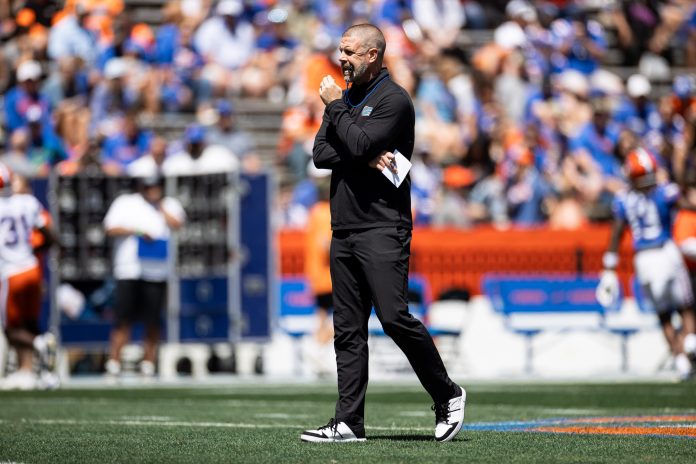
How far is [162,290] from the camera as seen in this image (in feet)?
59.0

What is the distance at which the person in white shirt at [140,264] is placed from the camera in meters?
17.6

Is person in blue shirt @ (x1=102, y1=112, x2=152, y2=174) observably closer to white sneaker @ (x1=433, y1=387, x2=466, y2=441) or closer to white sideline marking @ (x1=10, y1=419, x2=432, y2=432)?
white sideline marking @ (x1=10, y1=419, x2=432, y2=432)

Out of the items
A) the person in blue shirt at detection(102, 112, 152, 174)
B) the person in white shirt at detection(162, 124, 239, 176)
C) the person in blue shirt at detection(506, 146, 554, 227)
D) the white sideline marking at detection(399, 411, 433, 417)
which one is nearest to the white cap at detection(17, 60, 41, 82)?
the person in blue shirt at detection(102, 112, 152, 174)

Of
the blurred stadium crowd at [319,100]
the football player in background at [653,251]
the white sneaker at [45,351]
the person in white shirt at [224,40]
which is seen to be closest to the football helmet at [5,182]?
the white sneaker at [45,351]

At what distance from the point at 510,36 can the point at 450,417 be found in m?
18.8

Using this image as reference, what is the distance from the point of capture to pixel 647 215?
16.6m

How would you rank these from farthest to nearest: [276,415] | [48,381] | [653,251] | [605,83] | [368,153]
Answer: [605,83] < [653,251] < [48,381] < [276,415] < [368,153]

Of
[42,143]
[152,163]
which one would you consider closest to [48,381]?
[152,163]

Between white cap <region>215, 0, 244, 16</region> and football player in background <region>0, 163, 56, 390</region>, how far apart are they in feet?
27.8

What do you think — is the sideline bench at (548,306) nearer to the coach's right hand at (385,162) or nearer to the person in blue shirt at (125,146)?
the person in blue shirt at (125,146)

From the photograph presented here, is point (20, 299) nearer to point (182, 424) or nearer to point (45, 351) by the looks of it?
point (45, 351)

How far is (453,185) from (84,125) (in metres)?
5.29

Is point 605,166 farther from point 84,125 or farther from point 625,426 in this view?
point 625,426

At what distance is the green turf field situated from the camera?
7367mm
